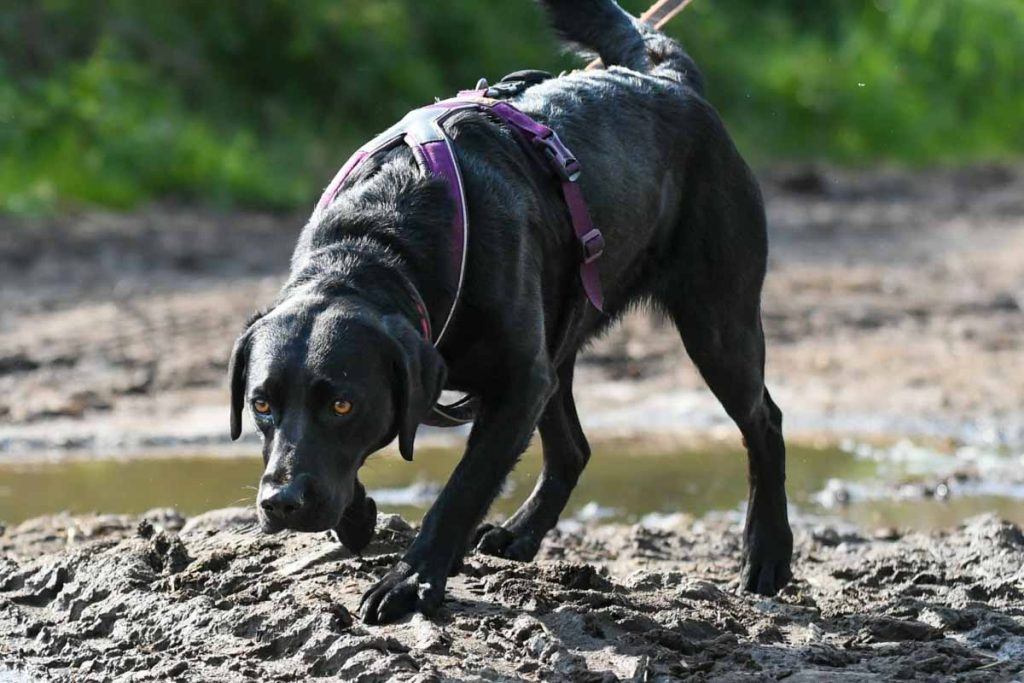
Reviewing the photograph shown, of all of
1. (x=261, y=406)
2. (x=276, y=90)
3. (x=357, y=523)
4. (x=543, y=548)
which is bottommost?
(x=543, y=548)

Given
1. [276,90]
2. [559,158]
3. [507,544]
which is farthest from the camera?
[276,90]

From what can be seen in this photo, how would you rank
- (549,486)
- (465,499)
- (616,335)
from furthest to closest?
(616,335)
(549,486)
(465,499)

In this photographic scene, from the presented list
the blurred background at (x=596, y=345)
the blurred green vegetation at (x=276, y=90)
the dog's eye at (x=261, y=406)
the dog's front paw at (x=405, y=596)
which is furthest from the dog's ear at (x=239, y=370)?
the blurred green vegetation at (x=276, y=90)

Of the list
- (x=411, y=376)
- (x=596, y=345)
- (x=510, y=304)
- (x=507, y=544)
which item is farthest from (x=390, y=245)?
(x=596, y=345)

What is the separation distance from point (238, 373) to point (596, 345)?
5.64m

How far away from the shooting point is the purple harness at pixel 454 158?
467 centimetres

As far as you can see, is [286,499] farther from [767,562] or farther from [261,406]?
[767,562]

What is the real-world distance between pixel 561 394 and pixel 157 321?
4.95 meters

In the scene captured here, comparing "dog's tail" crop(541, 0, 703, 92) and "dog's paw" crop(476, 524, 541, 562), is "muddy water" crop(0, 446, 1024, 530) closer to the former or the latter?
"dog's paw" crop(476, 524, 541, 562)

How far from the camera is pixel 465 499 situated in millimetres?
4453

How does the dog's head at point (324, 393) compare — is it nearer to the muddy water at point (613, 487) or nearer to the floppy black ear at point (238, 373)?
the floppy black ear at point (238, 373)

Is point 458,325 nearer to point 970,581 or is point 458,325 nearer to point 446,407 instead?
point 446,407

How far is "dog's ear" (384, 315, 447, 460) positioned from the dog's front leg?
9.3 inches

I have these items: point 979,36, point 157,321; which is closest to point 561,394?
point 157,321
